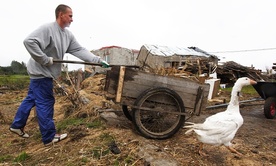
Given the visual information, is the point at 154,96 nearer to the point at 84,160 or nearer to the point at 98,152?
the point at 98,152

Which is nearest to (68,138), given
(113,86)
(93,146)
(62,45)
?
(93,146)

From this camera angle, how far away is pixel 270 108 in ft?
21.3

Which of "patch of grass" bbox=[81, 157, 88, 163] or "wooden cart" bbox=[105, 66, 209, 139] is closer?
"patch of grass" bbox=[81, 157, 88, 163]

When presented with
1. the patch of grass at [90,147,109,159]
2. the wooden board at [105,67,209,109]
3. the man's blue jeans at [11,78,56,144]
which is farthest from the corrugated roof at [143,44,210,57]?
the patch of grass at [90,147,109,159]

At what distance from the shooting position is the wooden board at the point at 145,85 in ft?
12.6

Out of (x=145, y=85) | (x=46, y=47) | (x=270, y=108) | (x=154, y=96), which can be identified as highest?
(x=46, y=47)

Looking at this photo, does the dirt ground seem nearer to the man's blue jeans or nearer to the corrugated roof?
the man's blue jeans

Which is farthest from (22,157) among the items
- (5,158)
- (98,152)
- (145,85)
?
(145,85)

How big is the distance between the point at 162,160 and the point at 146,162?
213mm

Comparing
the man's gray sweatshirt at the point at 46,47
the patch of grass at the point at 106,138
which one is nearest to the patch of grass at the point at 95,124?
the patch of grass at the point at 106,138

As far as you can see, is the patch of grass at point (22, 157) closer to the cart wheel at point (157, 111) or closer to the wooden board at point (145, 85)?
the wooden board at point (145, 85)

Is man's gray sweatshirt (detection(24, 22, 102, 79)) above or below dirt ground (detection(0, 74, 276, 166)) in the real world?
above

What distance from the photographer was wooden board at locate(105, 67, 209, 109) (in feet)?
12.6

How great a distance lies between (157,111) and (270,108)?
4.19m
